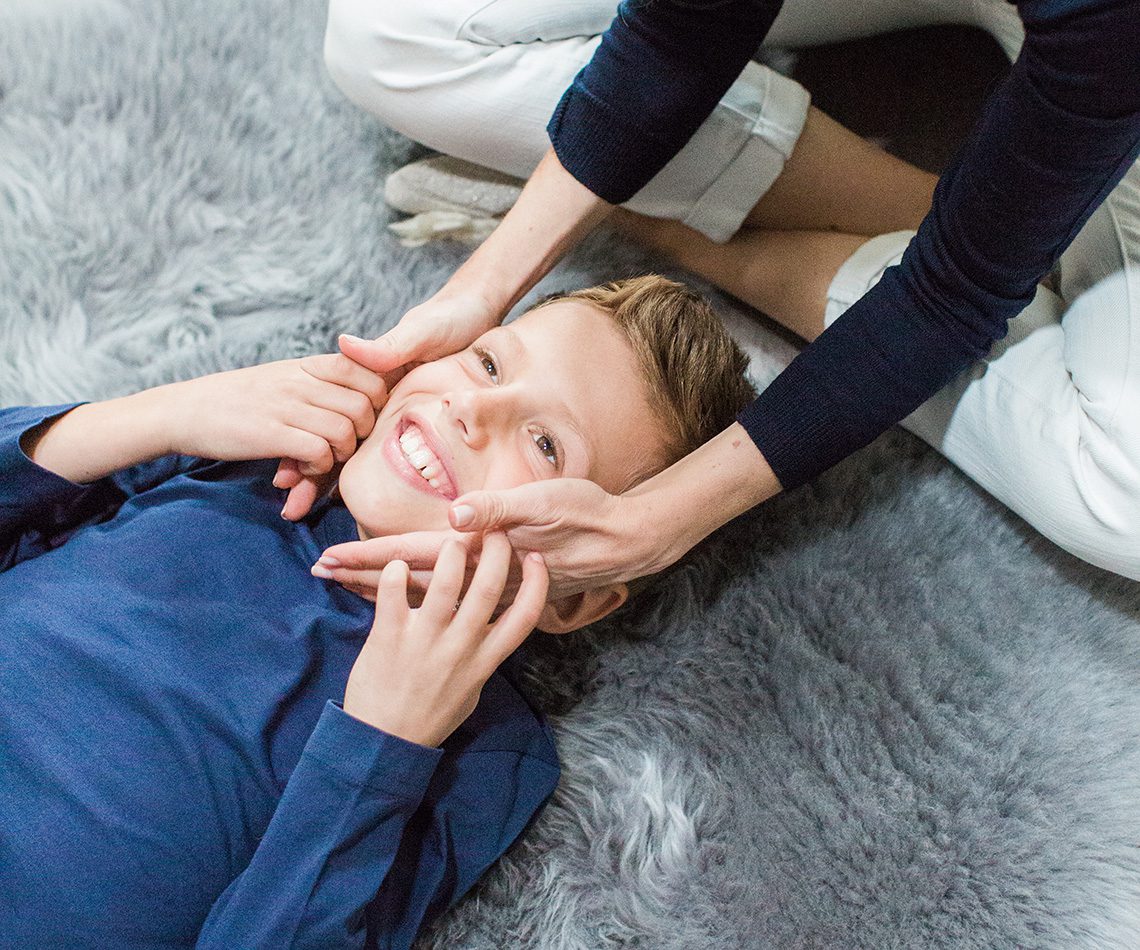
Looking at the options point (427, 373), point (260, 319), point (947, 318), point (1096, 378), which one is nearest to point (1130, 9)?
point (947, 318)

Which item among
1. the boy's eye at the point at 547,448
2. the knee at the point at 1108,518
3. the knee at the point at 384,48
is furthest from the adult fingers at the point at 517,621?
the knee at the point at 384,48

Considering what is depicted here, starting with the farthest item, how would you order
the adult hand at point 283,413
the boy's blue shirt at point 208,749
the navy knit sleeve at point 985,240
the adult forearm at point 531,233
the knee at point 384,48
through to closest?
the knee at point 384,48 → the adult forearm at point 531,233 → the adult hand at point 283,413 → the boy's blue shirt at point 208,749 → the navy knit sleeve at point 985,240

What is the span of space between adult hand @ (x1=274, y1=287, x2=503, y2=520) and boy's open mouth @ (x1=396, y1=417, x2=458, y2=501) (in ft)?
0.24

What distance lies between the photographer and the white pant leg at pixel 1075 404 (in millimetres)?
905

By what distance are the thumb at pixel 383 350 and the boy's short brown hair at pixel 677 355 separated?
0.15 metres

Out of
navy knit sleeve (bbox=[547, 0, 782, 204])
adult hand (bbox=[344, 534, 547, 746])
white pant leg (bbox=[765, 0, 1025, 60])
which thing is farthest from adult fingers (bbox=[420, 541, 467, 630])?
white pant leg (bbox=[765, 0, 1025, 60])

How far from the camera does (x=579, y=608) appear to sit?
941 mm

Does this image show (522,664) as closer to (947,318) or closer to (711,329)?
(711,329)

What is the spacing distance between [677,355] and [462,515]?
1.02 feet

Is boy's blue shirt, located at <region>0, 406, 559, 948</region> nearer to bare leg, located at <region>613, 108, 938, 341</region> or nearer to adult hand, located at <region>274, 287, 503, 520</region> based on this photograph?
adult hand, located at <region>274, 287, 503, 520</region>

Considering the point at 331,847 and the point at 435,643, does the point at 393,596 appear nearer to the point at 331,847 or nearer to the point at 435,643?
the point at 435,643

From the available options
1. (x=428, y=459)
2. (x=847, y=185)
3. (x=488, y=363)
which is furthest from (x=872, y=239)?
(x=428, y=459)

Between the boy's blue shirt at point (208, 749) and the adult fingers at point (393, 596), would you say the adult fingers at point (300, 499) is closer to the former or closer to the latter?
the boy's blue shirt at point (208, 749)

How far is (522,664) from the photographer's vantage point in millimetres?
1036
